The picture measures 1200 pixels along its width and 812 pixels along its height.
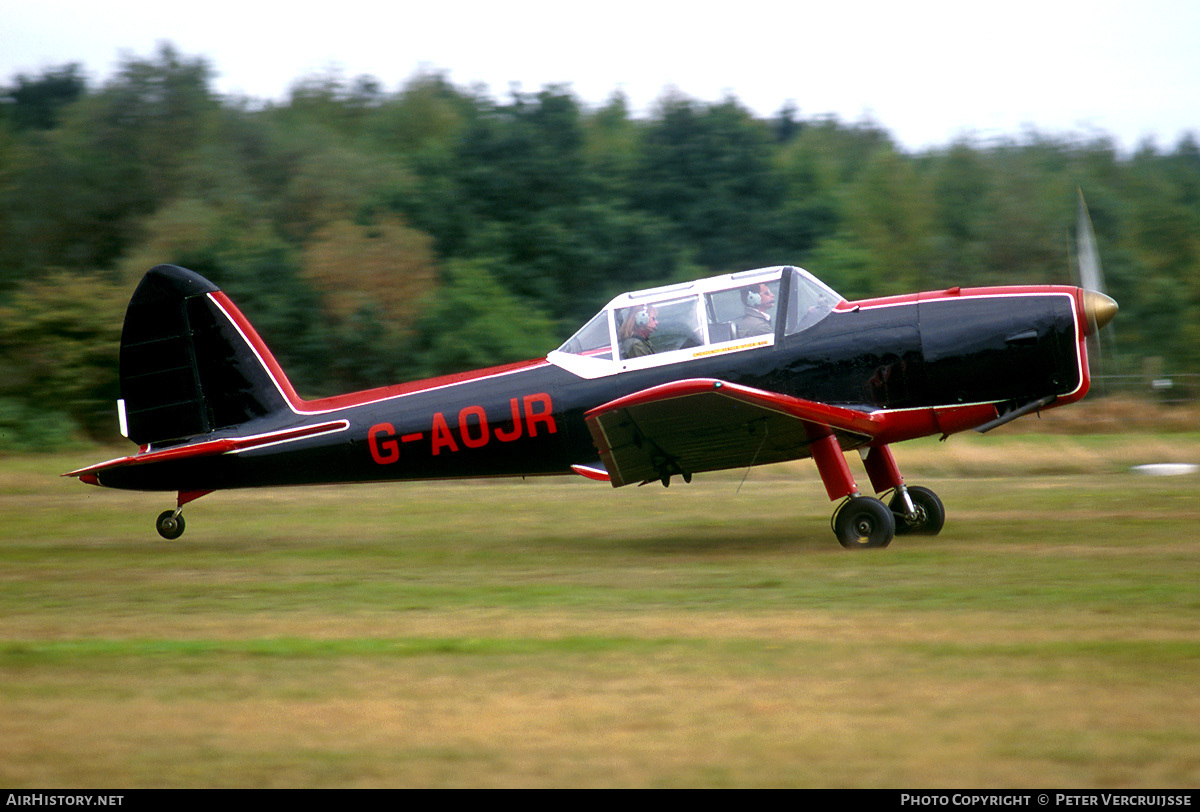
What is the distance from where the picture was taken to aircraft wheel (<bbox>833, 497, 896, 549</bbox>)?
862 centimetres

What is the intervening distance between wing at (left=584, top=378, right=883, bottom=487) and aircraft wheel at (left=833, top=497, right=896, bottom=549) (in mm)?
587

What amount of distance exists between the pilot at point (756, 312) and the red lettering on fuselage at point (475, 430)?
5.76ft

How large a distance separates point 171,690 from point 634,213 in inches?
1137

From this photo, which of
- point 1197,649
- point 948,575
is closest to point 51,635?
point 948,575

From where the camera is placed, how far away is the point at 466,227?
32.9 metres

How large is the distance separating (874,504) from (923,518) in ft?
2.80

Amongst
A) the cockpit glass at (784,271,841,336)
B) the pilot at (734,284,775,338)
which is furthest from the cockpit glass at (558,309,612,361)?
the cockpit glass at (784,271,841,336)

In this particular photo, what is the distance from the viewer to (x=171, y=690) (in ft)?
17.5

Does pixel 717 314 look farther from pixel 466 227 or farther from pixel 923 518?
pixel 466 227

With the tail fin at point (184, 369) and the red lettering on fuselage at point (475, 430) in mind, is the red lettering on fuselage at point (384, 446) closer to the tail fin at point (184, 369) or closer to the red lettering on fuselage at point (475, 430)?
the red lettering on fuselage at point (475, 430)

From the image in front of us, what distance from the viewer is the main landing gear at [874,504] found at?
28.3 ft

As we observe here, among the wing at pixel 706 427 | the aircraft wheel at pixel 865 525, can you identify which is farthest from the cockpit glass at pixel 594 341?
the aircraft wheel at pixel 865 525

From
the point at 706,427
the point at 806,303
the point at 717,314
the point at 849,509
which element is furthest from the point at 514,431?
the point at 849,509

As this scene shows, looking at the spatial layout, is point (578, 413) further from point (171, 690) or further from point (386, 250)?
point (386, 250)
